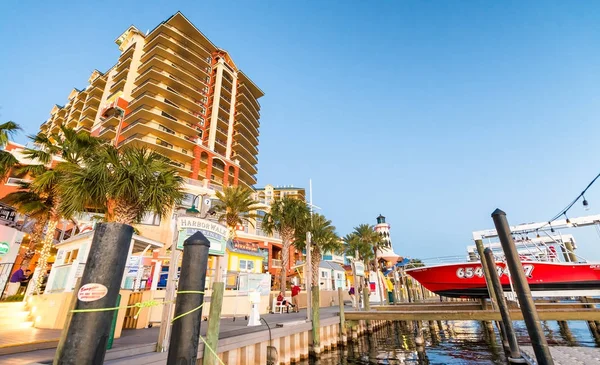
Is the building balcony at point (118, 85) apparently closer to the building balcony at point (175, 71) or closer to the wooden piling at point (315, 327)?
the building balcony at point (175, 71)

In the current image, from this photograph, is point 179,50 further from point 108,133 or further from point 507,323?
point 507,323

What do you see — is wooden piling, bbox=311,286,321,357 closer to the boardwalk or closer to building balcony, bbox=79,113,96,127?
the boardwalk

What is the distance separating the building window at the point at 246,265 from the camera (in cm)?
1806

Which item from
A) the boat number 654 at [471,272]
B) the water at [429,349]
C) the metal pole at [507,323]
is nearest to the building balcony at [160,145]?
the water at [429,349]

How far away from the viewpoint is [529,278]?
1381 cm

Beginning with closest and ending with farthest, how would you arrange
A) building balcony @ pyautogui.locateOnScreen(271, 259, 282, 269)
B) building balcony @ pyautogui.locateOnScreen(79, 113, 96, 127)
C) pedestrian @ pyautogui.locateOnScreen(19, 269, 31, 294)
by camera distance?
1. pedestrian @ pyautogui.locateOnScreen(19, 269, 31, 294)
2. building balcony @ pyautogui.locateOnScreen(271, 259, 282, 269)
3. building balcony @ pyautogui.locateOnScreen(79, 113, 96, 127)

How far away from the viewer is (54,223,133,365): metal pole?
1.91 metres

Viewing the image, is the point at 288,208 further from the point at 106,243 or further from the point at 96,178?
the point at 106,243

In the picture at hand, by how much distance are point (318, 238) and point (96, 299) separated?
89.9 feet

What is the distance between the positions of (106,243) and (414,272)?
16.9 meters

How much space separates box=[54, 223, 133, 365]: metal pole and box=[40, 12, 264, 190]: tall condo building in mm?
34022

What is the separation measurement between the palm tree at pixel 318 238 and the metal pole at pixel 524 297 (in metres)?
21.6

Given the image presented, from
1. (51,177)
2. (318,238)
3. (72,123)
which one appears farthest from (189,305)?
(72,123)

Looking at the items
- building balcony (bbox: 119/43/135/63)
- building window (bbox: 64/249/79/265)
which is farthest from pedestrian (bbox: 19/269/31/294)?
building balcony (bbox: 119/43/135/63)
